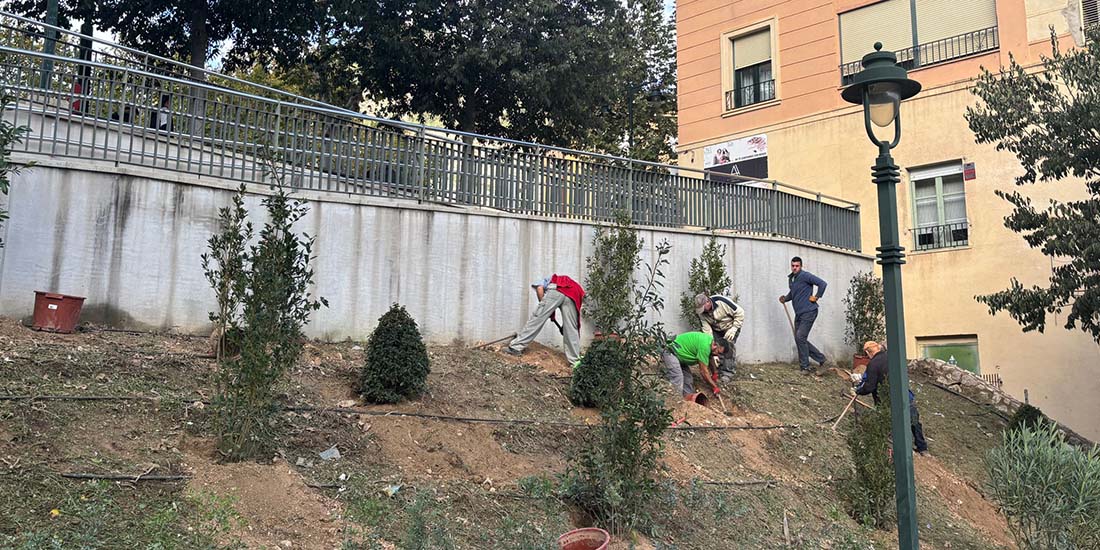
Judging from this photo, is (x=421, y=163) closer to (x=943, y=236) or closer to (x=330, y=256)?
(x=330, y=256)

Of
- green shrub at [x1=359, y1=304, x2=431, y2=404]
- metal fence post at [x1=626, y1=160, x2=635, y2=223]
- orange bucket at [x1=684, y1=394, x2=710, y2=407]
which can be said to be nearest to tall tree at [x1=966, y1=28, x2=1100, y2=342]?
metal fence post at [x1=626, y1=160, x2=635, y2=223]

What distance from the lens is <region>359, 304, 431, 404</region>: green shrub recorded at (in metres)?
8.02

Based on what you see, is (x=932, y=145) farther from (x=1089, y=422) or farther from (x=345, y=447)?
(x=345, y=447)

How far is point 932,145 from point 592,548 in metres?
13.9

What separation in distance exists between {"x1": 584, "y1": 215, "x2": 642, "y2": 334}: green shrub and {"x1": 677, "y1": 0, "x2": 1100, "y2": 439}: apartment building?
4.42 m

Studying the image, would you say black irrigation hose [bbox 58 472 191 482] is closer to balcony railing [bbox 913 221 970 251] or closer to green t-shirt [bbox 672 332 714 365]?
green t-shirt [bbox 672 332 714 365]

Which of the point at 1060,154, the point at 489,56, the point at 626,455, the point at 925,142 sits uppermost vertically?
the point at 489,56

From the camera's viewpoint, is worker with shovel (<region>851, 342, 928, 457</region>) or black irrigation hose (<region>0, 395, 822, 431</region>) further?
worker with shovel (<region>851, 342, 928, 457</region>)

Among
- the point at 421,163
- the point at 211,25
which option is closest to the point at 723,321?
the point at 421,163

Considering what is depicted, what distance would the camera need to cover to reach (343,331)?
10.2 m

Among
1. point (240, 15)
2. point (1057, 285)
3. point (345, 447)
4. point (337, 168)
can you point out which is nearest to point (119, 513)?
point (345, 447)

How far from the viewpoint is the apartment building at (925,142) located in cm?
1566

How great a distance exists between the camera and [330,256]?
10.2m

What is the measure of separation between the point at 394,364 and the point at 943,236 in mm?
12928
